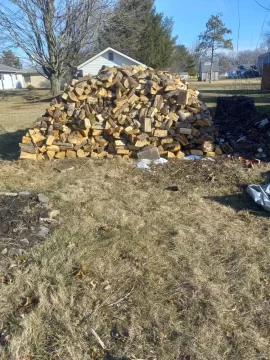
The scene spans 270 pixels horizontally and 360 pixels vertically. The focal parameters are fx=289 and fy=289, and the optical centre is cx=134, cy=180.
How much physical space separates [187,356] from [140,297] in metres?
0.55

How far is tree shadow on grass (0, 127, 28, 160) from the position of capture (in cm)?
593

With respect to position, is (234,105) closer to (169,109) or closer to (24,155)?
(169,109)

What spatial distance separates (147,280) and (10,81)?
4997 centimetres

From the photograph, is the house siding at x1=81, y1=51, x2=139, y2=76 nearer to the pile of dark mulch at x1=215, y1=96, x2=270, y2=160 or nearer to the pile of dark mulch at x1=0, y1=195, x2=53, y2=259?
the pile of dark mulch at x1=215, y1=96, x2=270, y2=160

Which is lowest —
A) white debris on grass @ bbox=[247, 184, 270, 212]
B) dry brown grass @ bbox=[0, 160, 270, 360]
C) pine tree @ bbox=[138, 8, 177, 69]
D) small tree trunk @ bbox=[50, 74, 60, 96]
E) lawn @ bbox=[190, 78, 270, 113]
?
dry brown grass @ bbox=[0, 160, 270, 360]

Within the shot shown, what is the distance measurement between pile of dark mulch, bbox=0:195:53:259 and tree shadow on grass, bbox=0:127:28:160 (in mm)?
2458

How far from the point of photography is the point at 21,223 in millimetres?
3131

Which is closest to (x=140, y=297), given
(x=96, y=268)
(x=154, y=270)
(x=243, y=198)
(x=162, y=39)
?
(x=154, y=270)

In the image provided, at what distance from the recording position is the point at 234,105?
867 cm

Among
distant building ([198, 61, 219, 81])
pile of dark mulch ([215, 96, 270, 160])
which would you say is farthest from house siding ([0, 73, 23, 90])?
pile of dark mulch ([215, 96, 270, 160])

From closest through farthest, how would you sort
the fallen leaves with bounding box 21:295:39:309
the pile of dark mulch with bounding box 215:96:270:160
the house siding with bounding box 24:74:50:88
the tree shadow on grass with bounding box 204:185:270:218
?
the fallen leaves with bounding box 21:295:39:309 → the tree shadow on grass with bounding box 204:185:270:218 → the pile of dark mulch with bounding box 215:96:270:160 → the house siding with bounding box 24:74:50:88

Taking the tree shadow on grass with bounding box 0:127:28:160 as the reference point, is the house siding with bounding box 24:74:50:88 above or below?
above

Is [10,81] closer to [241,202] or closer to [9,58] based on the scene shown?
[9,58]

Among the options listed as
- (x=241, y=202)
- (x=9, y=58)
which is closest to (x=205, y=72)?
(x=9, y=58)
